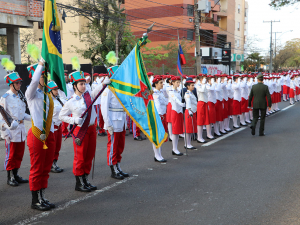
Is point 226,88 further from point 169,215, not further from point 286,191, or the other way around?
point 169,215

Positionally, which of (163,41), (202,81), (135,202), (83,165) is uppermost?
(163,41)

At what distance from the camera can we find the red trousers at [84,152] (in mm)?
5727

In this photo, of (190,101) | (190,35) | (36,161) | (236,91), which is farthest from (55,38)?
(190,35)

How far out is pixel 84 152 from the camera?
5.74 m

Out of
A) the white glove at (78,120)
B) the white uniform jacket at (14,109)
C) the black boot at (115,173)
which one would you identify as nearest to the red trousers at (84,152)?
the white glove at (78,120)

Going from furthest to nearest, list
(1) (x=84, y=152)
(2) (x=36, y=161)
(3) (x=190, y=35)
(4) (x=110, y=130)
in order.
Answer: (3) (x=190, y=35) < (4) (x=110, y=130) < (1) (x=84, y=152) < (2) (x=36, y=161)

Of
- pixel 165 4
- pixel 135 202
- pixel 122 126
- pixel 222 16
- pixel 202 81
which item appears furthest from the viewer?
pixel 222 16

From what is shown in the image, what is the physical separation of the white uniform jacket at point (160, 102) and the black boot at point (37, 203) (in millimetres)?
5020

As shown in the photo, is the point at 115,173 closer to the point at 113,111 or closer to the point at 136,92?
the point at 113,111

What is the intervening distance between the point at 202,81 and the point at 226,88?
2330 mm

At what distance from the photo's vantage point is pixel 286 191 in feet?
19.1

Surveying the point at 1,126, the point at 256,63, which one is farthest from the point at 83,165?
the point at 256,63

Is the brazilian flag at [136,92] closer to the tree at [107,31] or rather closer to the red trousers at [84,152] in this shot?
the red trousers at [84,152]

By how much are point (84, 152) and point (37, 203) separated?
110cm
